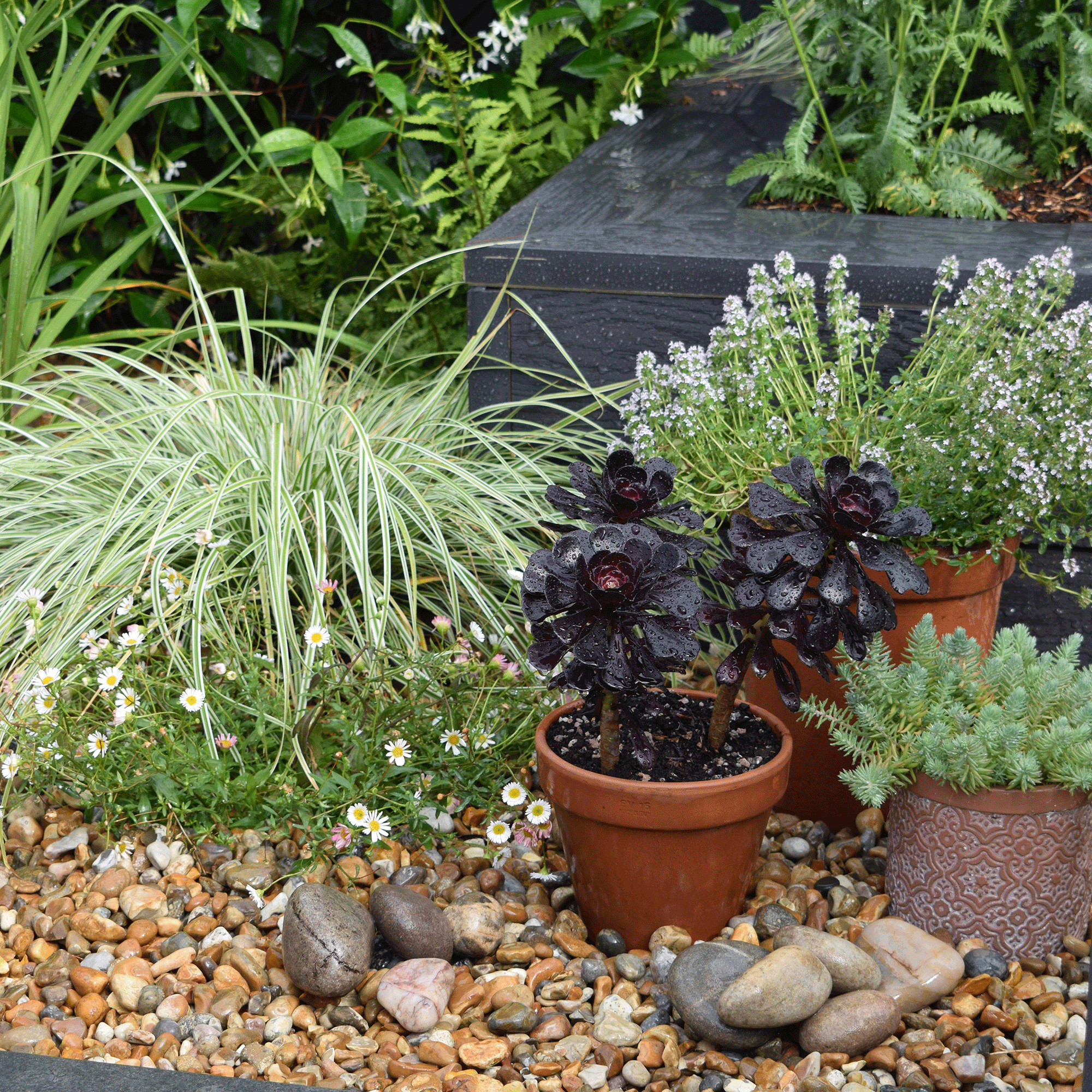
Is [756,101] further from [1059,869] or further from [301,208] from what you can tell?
[1059,869]

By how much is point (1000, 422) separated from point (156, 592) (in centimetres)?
138

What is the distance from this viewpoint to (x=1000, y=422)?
5.57 feet

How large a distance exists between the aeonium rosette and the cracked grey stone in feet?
1.42

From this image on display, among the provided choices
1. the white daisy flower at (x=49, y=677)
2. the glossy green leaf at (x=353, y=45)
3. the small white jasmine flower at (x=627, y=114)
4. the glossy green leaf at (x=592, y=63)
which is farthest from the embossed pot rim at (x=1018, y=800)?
the small white jasmine flower at (x=627, y=114)

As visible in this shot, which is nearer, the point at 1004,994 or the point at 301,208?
the point at 1004,994

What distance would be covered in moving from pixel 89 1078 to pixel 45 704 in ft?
2.57

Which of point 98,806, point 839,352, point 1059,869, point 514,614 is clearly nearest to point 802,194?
point 839,352

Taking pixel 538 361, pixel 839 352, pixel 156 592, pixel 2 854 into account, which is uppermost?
pixel 839 352

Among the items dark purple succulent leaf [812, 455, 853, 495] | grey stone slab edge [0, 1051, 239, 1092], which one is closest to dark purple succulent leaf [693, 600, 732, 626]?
dark purple succulent leaf [812, 455, 853, 495]

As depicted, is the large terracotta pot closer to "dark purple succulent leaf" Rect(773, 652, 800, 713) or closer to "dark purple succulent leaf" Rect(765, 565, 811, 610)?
"dark purple succulent leaf" Rect(773, 652, 800, 713)

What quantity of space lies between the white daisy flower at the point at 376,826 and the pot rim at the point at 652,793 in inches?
11.6

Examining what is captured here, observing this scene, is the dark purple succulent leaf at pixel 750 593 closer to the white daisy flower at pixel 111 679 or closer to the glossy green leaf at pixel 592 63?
the white daisy flower at pixel 111 679

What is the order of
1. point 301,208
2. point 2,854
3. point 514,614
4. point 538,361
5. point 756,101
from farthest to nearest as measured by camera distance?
point 756,101 → point 301,208 → point 538,361 → point 514,614 → point 2,854

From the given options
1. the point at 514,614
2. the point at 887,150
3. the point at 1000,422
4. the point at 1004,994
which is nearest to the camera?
the point at 1004,994
